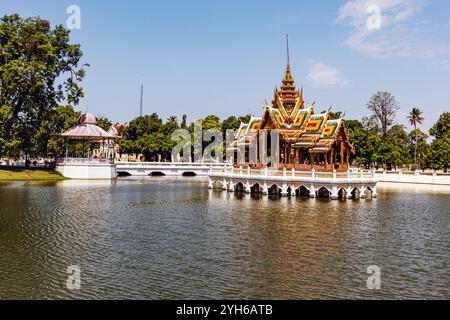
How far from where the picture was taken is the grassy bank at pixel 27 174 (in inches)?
2606

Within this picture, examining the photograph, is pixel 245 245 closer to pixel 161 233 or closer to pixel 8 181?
pixel 161 233

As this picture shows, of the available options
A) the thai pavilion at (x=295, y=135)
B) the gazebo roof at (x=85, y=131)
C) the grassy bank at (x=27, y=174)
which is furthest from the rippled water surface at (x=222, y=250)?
the gazebo roof at (x=85, y=131)

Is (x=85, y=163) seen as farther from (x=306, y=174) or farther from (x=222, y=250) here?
(x=222, y=250)

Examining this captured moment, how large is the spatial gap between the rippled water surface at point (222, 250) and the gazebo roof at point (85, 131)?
35.9 meters

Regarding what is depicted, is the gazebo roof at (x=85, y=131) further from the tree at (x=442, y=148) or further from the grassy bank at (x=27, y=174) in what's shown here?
the tree at (x=442, y=148)

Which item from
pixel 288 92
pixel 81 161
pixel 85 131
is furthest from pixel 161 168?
pixel 288 92

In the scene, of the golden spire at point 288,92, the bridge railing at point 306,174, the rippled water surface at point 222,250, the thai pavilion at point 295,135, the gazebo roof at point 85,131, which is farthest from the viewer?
the gazebo roof at point 85,131

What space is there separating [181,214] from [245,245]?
1220 cm

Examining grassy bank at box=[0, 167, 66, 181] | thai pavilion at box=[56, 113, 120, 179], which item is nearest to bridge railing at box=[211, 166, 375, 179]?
thai pavilion at box=[56, 113, 120, 179]

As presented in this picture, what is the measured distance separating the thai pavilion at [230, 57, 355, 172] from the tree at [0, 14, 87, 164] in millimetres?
33734

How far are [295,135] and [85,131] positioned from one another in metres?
40.2

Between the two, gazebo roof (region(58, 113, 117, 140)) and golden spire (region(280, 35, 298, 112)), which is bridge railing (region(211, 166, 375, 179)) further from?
gazebo roof (region(58, 113, 117, 140))

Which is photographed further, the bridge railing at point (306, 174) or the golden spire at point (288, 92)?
the golden spire at point (288, 92)

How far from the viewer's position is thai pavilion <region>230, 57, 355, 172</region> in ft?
160
